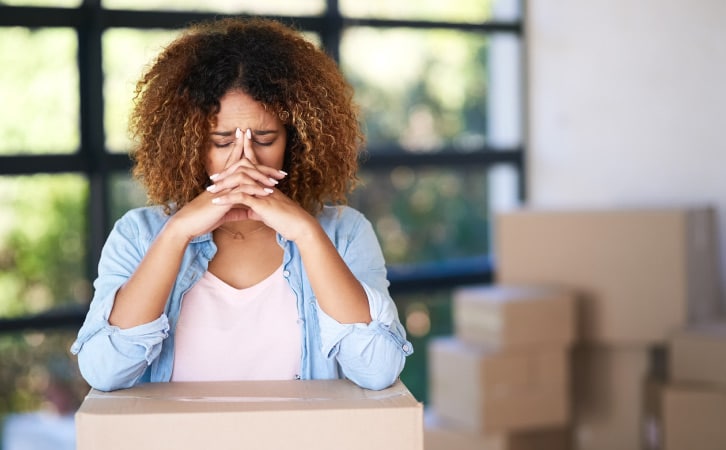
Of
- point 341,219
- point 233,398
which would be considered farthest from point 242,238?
point 233,398

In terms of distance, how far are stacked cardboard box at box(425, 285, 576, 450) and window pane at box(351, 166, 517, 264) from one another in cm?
59

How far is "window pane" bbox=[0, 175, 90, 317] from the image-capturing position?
295 centimetres

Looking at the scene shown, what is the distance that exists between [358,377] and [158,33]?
83.6 inches

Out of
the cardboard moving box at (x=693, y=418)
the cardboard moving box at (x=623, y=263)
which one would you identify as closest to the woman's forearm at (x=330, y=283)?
the cardboard moving box at (x=693, y=418)

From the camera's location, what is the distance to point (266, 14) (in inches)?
129

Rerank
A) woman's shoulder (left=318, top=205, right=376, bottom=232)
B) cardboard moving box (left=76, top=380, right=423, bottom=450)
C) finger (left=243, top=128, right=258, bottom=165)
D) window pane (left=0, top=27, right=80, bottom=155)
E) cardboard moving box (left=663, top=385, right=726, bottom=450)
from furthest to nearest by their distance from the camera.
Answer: window pane (left=0, top=27, right=80, bottom=155), cardboard moving box (left=663, top=385, right=726, bottom=450), woman's shoulder (left=318, top=205, right=376, bottom=232), finger (left=243, top=128, right=258, bottom=165), cardboard moving box (left=76, top=380, right=423, bottom=450)

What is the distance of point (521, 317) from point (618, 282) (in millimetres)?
340

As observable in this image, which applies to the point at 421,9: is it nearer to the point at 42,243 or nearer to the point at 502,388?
the point at 502,388

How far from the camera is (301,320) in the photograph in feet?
4.65

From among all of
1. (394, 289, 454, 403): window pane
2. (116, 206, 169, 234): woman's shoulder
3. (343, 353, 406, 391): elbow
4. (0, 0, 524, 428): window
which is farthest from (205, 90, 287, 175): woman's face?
(394, 289, 454, 403): window pane

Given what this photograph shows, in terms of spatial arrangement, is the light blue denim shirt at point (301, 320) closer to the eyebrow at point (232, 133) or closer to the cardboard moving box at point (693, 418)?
the eyebrow at point (232, 133)

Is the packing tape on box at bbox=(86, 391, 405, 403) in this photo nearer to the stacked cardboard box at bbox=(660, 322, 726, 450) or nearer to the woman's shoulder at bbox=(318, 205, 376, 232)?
the woman's shoulder at bbox=(318, 205, 376, 232)

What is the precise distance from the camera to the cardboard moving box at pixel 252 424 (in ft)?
3.45

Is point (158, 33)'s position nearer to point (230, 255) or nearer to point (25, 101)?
point (25, 101)
